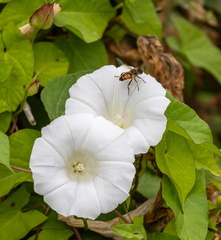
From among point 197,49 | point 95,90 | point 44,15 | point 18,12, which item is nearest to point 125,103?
point 95,90

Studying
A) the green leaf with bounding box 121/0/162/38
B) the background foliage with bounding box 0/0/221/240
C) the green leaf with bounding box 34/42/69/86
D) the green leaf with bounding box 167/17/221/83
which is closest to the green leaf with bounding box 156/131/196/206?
the background foliage with bounding box 0/0/221/240

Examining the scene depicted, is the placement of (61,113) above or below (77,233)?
above

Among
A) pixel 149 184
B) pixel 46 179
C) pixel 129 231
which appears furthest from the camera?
pixel 149 184

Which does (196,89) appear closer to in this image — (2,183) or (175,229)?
(175,229)

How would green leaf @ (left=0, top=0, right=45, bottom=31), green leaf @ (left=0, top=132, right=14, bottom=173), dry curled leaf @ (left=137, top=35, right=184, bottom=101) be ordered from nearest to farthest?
green leaf @ (left=0, top=132, right=14, bottom=173) < green leaf @ (left=0, top=0, right=45, bottom=31) < dry curled leaf @ (left=137, top=35, right=184, bottom=101)

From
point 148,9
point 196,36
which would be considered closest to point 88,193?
point 148,9

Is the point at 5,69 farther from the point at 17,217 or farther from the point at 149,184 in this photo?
the point at 149,184

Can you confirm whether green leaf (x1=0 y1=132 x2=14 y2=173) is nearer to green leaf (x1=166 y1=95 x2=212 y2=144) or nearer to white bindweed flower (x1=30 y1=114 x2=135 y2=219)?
white bindweed flower (x1=30 y1=114 x2=135 y2=219)
